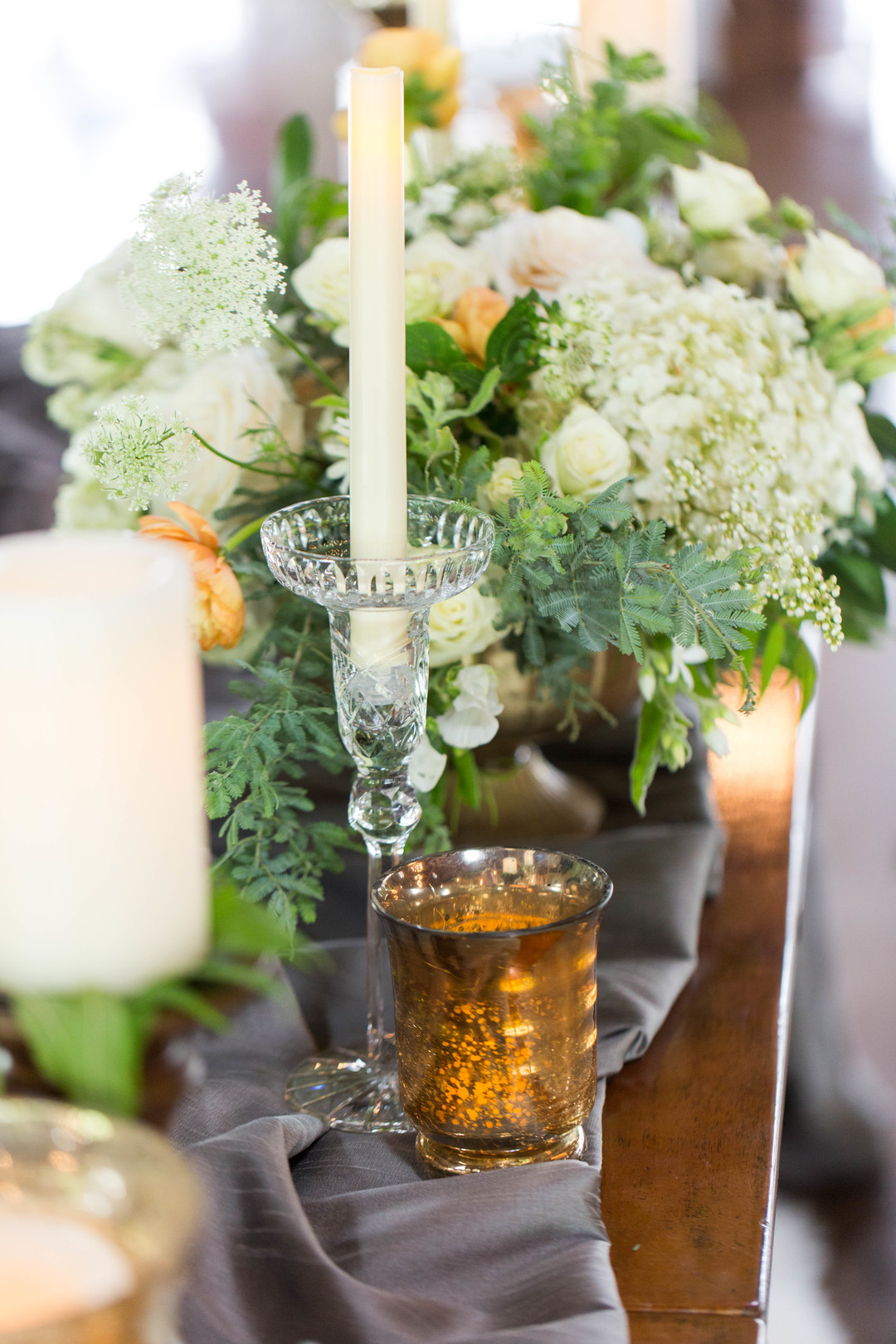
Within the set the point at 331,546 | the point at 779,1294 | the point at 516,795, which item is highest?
the point at 331,546

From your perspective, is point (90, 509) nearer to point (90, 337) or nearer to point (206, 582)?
point (90, 337)

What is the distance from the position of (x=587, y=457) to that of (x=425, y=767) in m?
0.16

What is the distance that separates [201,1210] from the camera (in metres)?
0.23

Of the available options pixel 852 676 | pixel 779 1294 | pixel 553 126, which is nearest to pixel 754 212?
pixel 553 126

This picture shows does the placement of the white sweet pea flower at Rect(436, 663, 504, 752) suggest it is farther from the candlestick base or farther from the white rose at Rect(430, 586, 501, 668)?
the candlestick base

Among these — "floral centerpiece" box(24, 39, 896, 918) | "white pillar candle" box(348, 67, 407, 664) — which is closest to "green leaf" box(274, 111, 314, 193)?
"floral centerpiece" box(24, 39, 896, 918)

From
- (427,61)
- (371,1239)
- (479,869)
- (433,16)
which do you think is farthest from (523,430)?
(433,16)

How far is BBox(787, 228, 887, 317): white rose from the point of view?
747mm

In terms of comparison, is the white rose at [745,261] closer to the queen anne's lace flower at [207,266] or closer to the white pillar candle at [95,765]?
the queen anne's lace flower at [207,266]

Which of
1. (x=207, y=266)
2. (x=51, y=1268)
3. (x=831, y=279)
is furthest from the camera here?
(x=831, y=279)

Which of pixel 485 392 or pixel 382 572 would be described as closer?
pixel 382 572

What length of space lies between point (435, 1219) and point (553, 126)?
0.73 meters

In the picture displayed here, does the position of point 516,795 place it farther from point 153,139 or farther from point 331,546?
point 153,139

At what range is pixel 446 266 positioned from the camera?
2.21 feet
